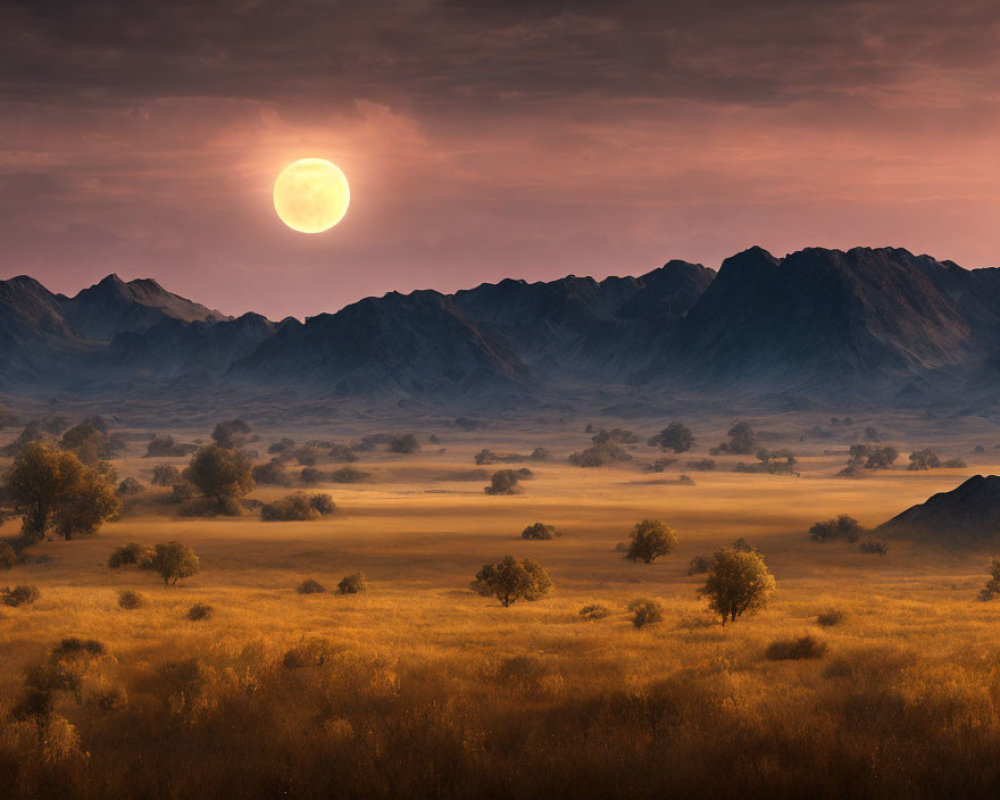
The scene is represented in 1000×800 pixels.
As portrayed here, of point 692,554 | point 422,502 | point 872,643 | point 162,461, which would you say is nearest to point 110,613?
point 872,643

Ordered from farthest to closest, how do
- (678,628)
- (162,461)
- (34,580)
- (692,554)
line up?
(162,461)
(692,554)
(34,580)
(678,628)

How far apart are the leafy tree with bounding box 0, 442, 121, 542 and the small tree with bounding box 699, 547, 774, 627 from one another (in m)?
43.3

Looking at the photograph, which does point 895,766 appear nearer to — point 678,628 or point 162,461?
point 678,628

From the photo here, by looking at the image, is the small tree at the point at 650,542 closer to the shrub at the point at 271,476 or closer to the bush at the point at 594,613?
the bush at the point at 594,613

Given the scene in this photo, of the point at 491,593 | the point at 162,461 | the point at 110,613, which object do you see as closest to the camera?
the point at 110,613

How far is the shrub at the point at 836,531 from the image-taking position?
2172 inches

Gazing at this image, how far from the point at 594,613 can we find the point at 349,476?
7881 centimetres

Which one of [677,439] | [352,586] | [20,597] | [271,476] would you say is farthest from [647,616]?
[677,439]

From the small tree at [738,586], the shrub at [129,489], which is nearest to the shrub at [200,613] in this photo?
the small tree at [738,586]

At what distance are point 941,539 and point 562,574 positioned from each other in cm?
2476

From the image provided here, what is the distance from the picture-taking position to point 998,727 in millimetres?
12406

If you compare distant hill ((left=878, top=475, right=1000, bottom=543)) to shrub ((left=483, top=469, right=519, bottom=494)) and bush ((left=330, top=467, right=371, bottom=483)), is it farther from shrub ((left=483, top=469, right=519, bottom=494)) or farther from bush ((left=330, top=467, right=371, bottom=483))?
bush ((left=330, top=467, right=371, bottom=483))

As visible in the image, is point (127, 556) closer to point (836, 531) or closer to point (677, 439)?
point (836, 531)

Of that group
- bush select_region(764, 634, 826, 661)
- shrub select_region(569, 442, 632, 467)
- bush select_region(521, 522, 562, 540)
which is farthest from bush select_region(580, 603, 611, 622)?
shrub select_region(569, 442, 632, 467)
